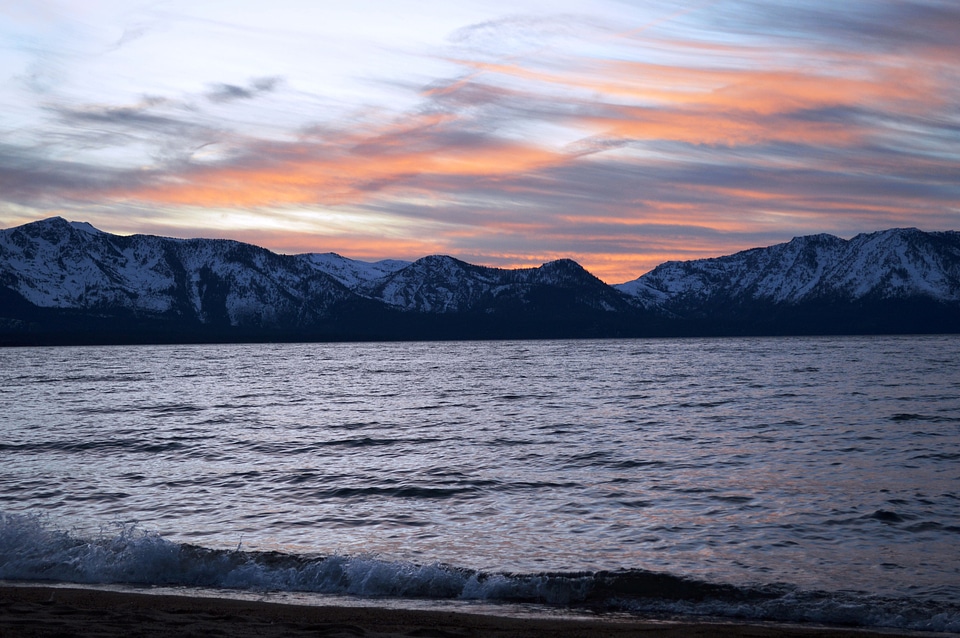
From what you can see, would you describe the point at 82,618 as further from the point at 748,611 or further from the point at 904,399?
the point at 904,399

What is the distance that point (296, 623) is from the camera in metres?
12.4

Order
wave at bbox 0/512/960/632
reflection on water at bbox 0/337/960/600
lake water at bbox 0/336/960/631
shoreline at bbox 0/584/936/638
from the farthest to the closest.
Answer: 1. reflection on water at bbox 0/337/960/600
2. lake water at bbox 0/336/960/631
3. wave at bbox 0/512/960/632
4. shoreline at bbox 0/584/936/638

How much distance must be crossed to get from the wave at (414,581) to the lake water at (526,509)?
0.05 metres

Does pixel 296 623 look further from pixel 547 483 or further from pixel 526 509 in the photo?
pixel 547 483

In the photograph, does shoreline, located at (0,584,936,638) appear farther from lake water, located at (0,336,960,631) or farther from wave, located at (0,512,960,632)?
lake water, located at (0,336,960,631)

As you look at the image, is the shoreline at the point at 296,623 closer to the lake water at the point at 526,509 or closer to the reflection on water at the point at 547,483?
the lake water at the point at 526,509

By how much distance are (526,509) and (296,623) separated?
10022 mm

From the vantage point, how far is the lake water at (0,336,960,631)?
15188mm

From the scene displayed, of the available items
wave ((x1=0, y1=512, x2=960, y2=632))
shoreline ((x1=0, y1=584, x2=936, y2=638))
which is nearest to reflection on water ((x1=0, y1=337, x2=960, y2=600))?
wave ((x1=0, y1=512, x2=960, y2=632))

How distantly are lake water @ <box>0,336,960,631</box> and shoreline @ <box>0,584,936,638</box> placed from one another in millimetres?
1362

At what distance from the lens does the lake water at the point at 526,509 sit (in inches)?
598

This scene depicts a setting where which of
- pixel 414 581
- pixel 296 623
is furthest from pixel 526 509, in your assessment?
pixel 296 623

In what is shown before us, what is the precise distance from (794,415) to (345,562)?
3423 centimetres

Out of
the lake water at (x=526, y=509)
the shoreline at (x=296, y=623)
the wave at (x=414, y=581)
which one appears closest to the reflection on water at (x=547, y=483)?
the lake water at (x=526, y=509)
